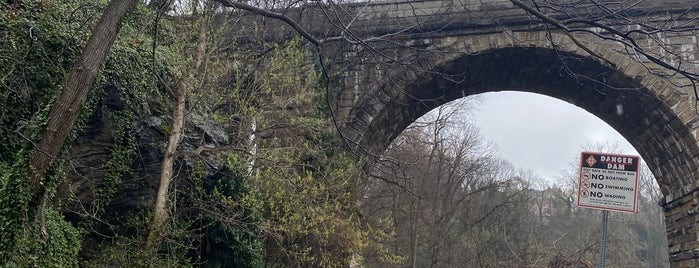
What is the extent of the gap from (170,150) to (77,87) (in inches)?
104

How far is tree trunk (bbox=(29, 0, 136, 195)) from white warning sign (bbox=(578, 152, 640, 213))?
137 inches

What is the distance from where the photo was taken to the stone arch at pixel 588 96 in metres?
10.4

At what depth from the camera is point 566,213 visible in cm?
3238

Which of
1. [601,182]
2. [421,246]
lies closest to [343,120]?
[601,182]

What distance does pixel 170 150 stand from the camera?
23.1 ft

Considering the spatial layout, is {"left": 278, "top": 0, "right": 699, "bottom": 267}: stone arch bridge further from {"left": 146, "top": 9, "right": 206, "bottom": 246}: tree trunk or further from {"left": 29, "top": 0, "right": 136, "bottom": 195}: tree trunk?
{"left": 29, "top": 0, "right": 136, "bottom": 195}: tree trunk

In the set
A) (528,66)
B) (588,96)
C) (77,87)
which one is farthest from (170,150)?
(588,96)

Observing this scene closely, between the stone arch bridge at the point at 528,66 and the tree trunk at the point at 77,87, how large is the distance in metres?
5.70

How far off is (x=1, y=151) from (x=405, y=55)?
6.97 meters

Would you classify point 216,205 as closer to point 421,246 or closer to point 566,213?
point 421,246

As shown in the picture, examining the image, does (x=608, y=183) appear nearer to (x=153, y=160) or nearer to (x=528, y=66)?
(x=153, y=160)

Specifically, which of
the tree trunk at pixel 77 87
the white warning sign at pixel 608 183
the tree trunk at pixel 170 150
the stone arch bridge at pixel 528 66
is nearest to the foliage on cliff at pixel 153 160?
the tree trunk at pixel 170 150

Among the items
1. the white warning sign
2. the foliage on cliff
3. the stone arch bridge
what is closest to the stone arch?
the stone arch bridge

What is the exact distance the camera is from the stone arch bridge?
1041 centimetres
